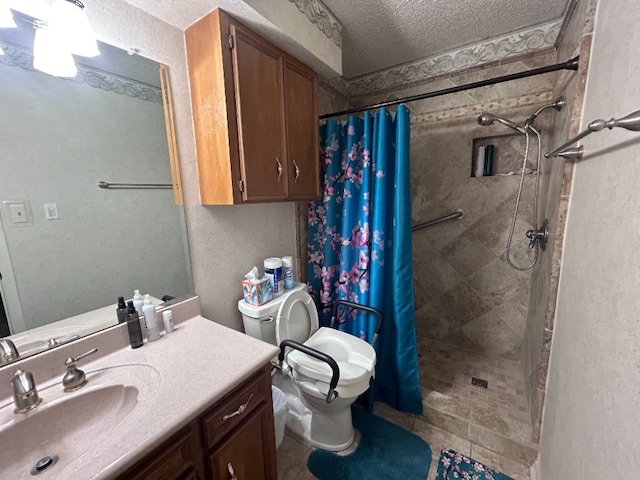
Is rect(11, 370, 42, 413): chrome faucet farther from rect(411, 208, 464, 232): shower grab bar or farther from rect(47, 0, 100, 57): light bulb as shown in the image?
rect(411, 208, 464, 232): shower grab bar

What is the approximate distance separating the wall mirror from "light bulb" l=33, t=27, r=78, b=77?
2 centimetres

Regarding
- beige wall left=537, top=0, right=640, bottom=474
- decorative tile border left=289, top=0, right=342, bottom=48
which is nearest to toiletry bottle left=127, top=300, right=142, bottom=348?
beige wall left=537, top=0, right=640, bottom=474

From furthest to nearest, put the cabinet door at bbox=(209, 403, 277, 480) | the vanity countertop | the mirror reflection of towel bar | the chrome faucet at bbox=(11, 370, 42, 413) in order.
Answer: the mirror reflection of towel bar < the cabinet door at bbox=(209, 403, 277, 480) < the chrome faucet at bbox=(11, 370, 42, 413) < the vanity countertop

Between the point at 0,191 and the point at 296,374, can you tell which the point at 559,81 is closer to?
the point at 296,374

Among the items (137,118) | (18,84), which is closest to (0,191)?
(18,84)

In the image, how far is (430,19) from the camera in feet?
5.03

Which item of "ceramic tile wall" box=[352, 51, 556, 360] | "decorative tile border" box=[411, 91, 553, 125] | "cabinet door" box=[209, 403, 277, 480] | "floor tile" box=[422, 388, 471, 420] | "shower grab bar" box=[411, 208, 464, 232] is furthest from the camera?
"shower grab bar" box=[411, 208, 464, 232]

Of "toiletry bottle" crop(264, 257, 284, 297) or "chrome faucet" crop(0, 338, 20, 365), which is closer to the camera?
"chrome faucet" crop(0, 338, 20, 365)

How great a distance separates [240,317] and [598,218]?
5.32 feet

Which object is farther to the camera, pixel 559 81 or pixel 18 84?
pixel 559 81

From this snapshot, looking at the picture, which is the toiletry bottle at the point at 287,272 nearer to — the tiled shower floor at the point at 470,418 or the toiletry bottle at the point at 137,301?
the toiletry bottle at the point at 137,301

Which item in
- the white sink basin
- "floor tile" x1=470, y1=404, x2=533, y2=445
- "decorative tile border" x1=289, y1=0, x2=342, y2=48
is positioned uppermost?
"decorative tile border" x1=289, y1=0, x2=342, y2=48

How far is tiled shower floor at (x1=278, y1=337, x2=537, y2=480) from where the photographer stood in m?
1.36

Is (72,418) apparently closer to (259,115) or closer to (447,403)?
(259,115)
